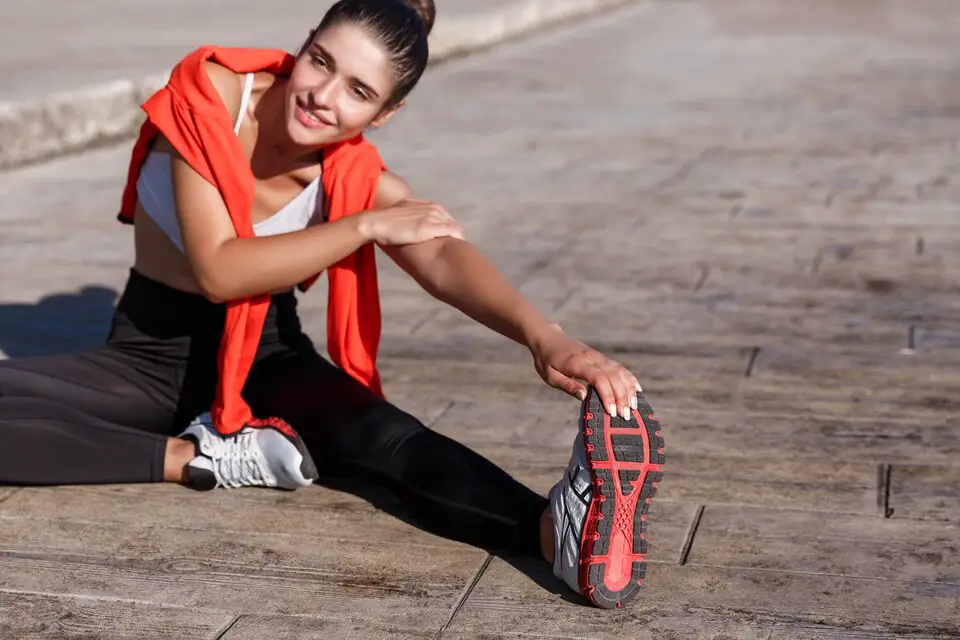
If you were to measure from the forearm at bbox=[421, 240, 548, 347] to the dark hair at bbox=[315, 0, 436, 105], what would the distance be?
0.36 metres

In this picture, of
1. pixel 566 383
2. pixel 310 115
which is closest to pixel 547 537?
pixel 566 383

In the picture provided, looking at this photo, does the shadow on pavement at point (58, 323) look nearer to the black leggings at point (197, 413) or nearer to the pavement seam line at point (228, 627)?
the black leggings at point (197, 413)

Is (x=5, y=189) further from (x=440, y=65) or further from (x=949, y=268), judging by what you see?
(x=440, y=65)

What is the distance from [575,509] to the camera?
8.93ft

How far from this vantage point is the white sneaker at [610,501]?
105 inches

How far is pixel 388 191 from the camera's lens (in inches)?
136

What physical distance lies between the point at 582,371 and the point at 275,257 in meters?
0.76

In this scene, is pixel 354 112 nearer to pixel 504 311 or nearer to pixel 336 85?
pixel 336 85

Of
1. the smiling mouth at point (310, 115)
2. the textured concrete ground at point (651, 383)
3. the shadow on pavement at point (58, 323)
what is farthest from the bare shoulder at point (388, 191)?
the shadow on pavement at point (58, 323)

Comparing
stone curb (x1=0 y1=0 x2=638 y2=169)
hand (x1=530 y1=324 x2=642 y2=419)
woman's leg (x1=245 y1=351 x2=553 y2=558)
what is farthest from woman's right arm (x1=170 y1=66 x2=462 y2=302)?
stone curb (x1=0 y1=0 x2=638 y2=169)

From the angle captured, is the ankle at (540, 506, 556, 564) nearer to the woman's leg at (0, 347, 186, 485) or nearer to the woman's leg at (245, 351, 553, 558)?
the woman's leg at (245, 351, 553, 558)

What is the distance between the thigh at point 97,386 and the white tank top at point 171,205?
35 centimetres

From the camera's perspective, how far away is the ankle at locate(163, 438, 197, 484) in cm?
335

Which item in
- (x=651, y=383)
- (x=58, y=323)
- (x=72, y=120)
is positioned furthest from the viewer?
(x=72, y=120)
